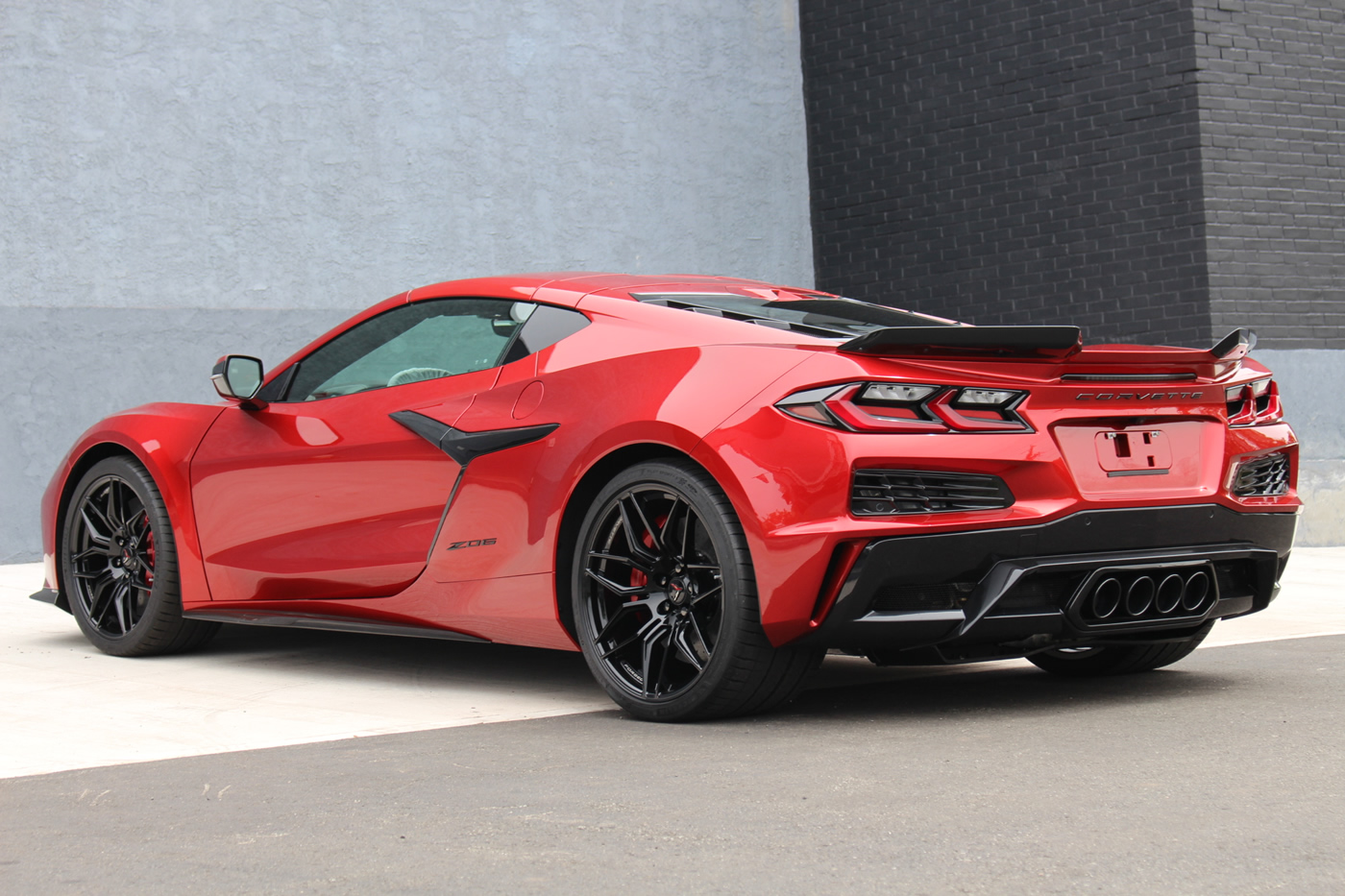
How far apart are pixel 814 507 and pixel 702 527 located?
42 centimetres

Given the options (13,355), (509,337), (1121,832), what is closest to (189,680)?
(509,337)

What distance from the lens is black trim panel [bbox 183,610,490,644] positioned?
512cm

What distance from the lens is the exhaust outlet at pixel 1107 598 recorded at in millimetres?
4297

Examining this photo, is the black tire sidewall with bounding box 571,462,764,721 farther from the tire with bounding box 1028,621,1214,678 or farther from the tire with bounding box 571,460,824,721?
the tire with bounding box 1028,621,1214,678

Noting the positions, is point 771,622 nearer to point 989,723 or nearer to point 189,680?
point 989,723

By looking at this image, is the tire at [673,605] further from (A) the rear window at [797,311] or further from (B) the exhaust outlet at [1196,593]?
(B) the exhaust outlet at [1196,593]

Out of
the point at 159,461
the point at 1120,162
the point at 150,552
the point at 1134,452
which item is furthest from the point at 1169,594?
the point at 1120,162

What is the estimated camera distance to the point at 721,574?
4.27 meters

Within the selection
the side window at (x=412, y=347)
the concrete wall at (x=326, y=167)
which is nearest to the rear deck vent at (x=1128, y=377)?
the side window at (x=412, y=347)

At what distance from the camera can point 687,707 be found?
4375 millimetres

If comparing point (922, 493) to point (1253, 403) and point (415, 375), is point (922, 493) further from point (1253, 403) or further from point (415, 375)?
point (415, 375)

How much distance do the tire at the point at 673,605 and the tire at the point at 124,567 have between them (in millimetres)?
2044

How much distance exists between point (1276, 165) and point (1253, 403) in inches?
248

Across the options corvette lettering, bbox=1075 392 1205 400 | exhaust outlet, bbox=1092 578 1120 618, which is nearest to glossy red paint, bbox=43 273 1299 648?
corvette lettering, bbox=1075 392 1205 400
